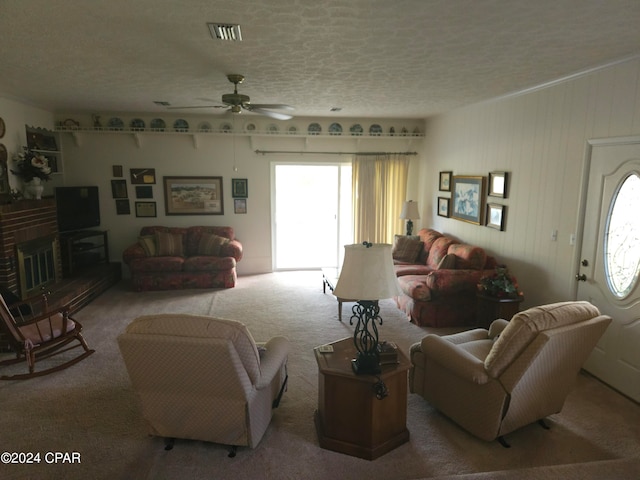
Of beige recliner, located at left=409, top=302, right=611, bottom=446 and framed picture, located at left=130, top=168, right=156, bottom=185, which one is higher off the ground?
framed picture, located at left=130, top=168, right=156, bottom=185

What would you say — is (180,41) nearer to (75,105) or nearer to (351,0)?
(351,0)

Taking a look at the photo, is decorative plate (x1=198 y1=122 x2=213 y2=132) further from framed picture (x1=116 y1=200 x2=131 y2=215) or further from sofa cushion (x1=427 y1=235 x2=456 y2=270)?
sofa cushion (x1=427 y1=235 x2=456 y2=270)

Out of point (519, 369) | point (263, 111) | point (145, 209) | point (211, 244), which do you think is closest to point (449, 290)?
point (519, 369)

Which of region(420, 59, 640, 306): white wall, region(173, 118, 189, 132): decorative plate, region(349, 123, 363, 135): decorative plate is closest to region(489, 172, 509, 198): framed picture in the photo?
region(420, 59, 640, 306): white wall

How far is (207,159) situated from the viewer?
22.9ft

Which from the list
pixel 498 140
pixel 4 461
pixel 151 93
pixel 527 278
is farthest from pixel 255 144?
pixel 4 461

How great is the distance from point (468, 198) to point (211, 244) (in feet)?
13.3

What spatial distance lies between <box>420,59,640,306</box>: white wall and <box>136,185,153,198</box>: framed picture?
17.1ft

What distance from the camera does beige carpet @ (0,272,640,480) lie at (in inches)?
94.6

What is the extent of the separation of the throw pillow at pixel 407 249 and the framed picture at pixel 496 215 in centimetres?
129

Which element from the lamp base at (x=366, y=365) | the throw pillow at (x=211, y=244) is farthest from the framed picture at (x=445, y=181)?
the lamp base at (x=366, y=365)

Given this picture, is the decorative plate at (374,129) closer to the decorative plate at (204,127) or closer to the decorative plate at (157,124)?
the decorative plate at (204,127)

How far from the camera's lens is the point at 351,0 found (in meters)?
2.24

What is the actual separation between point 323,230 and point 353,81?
517cm
